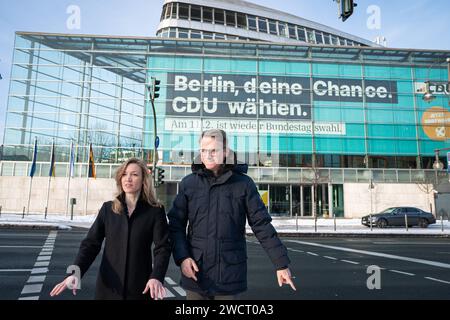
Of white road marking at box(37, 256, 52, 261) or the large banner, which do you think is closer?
white road marking at box(37, 256, 52, 261)

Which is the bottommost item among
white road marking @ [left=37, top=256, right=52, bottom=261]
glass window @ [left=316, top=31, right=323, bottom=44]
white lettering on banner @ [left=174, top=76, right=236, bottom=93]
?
white road marking @ [left=37, top=256, right=52, bottom=261]

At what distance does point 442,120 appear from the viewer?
31812 mm

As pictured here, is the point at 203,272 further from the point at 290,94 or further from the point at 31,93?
the point at 31,93

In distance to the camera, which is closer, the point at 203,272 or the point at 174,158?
the point at 203,272

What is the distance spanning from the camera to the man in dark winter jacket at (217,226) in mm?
2719

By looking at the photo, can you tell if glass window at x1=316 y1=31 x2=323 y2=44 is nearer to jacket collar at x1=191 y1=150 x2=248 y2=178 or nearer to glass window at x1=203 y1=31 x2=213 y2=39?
glass window at x1=203 y1=31 x2=213 y2=39

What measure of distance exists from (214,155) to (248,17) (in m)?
50.3

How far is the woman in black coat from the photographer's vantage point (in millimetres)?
2773

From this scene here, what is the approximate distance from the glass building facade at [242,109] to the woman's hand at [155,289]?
26115 mm

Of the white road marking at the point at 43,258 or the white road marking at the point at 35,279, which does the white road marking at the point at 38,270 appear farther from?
the white road marking at the point at 43,258

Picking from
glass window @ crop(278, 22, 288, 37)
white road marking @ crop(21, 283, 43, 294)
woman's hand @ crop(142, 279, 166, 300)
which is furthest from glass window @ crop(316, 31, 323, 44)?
woman's hand @ crop(142, 279, 166, 300)

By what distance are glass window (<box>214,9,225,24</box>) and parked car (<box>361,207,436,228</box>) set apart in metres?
35.0

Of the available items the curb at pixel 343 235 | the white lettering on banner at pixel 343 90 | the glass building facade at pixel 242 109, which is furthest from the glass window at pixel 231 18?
the curb at pixel 343 235
